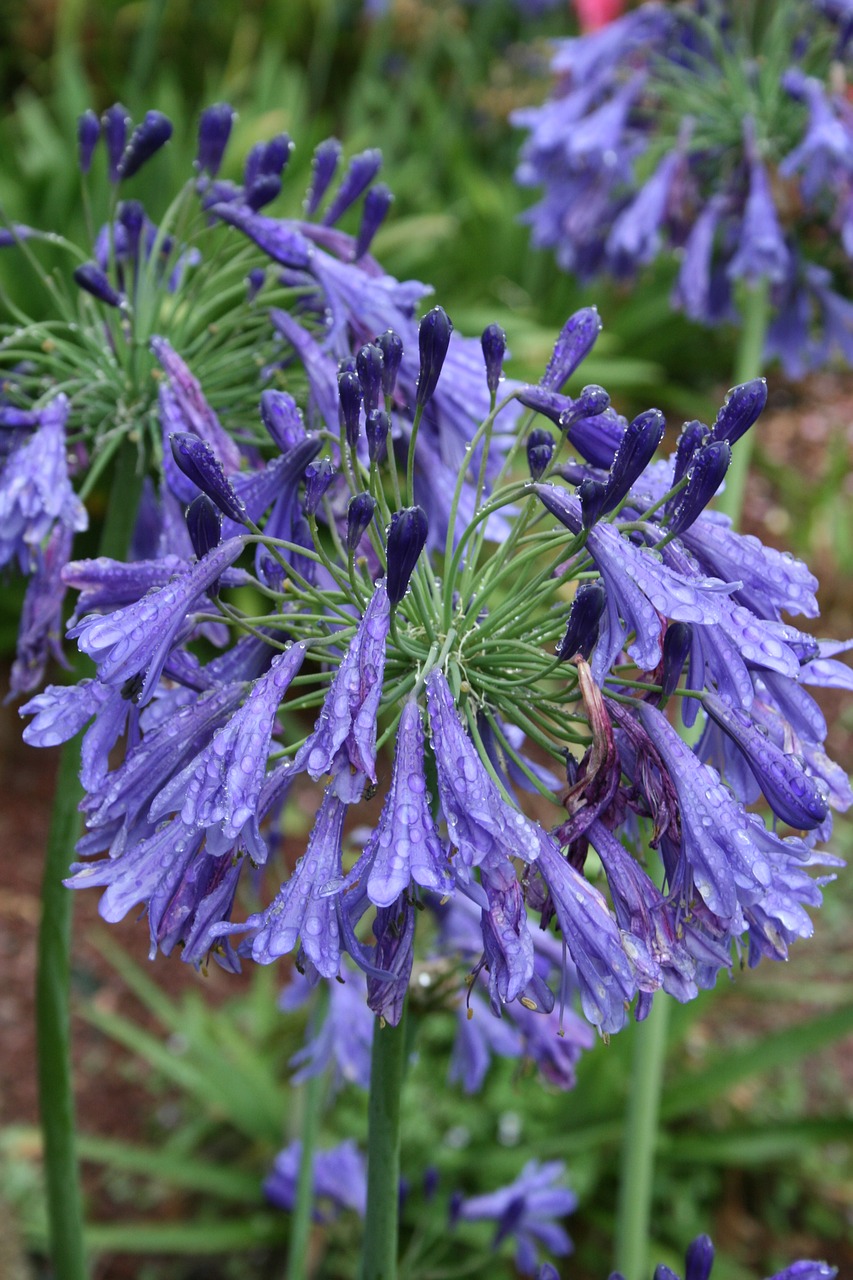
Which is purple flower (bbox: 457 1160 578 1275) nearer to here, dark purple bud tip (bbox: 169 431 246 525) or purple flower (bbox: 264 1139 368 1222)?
purple flower (bbox: 264 1139 368 1222)

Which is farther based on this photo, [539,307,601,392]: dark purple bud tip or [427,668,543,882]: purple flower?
[539,307,601,392]: dark purple bud tip

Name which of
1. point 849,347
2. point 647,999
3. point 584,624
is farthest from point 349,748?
point 849,347

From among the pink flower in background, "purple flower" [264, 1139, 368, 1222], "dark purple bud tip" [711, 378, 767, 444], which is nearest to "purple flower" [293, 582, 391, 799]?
"dark purple bud tip" [711, 378, 767, 444]

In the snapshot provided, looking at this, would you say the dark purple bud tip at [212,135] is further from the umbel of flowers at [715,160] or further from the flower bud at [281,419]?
the umbel of flowers at [715,160]

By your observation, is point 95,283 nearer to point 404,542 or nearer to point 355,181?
point 355,181

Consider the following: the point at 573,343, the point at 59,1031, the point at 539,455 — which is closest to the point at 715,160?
the point at 573,343

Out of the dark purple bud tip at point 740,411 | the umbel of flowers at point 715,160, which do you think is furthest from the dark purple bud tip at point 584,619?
the umbel of flowers at point 715,160
